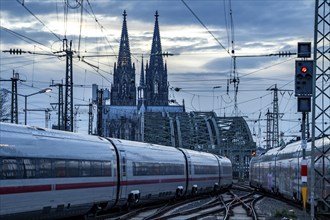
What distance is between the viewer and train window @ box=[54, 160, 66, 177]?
71.0ft

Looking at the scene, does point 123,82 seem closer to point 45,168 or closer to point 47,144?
point 47,144

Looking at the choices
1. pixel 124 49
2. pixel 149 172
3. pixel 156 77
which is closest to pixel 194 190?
pixel 149 172

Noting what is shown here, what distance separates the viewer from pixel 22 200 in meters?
19.0

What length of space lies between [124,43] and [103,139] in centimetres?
16236

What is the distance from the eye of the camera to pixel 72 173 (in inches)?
909

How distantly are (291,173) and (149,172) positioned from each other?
844 cm

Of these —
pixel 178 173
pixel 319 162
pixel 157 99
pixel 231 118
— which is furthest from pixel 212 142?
pixel 319 162

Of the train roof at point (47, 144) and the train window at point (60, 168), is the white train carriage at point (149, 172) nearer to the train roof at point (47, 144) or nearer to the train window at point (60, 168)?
the train roof at point (47, 144)

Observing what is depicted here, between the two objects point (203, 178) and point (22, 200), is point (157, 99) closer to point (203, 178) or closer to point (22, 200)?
point (203, 178)

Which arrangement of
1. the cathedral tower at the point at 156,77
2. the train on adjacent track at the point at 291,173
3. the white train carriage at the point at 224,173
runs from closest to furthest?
1. the train on adjacent track at the point at 291,173
2. the white train carriage at the point at 224,173
3. the cathedral tower at the point at 156,77

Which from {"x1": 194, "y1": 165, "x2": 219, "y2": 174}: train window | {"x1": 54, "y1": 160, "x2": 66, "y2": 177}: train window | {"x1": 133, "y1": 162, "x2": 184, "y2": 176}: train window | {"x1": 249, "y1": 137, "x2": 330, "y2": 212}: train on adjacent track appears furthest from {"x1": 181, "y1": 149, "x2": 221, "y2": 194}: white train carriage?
{"x1": 54, "y1": 160, "x2": 66, "y2": 177}: train window

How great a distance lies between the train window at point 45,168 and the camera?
20.4m

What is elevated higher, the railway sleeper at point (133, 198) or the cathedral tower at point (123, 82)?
the cathedral tower at point (123, 82)

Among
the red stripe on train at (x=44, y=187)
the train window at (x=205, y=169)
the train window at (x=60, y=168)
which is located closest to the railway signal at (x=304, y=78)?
the red stripe on train at (x=44, y=187)
